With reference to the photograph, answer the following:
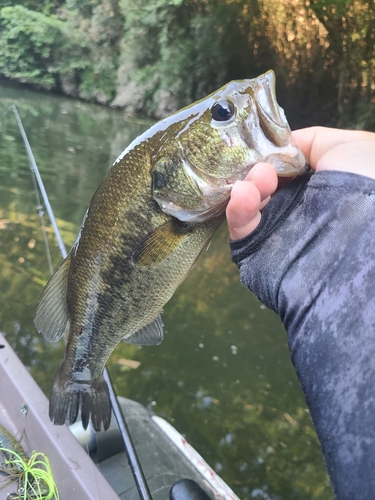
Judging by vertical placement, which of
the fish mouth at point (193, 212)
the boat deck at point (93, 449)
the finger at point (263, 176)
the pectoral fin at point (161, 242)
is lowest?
the boat deck at point (93, 449)

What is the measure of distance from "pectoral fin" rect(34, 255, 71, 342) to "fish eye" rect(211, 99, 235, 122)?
0.81 meters

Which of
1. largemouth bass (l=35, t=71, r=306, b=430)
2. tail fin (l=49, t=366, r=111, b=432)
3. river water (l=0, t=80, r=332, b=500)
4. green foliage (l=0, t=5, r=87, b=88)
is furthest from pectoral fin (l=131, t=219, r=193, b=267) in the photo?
green foliage (l=0, t=5, r=87, b=88)

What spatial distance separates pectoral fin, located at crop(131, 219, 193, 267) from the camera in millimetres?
1479

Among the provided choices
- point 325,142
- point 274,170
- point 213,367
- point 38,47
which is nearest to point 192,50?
point 38,47

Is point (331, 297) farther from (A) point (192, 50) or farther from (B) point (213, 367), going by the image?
(A) point (192, 50)

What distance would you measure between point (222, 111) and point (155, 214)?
42 centimetres

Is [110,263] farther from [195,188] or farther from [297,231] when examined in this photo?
[297,231]

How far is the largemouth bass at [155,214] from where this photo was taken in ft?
4.43

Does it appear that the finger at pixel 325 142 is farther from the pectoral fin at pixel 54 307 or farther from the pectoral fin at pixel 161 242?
the pectoral fin at pixel 54 307

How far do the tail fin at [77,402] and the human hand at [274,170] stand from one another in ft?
3.08

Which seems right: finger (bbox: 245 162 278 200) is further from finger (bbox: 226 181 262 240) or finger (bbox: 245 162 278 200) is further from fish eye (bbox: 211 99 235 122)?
fish eye (bbox: 211 99 235 122)

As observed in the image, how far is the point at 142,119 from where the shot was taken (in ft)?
64.1

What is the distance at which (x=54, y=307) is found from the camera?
1733mm

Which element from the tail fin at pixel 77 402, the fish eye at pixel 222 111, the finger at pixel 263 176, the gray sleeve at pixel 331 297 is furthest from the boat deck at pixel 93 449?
the fish eye at pixel 222 111
